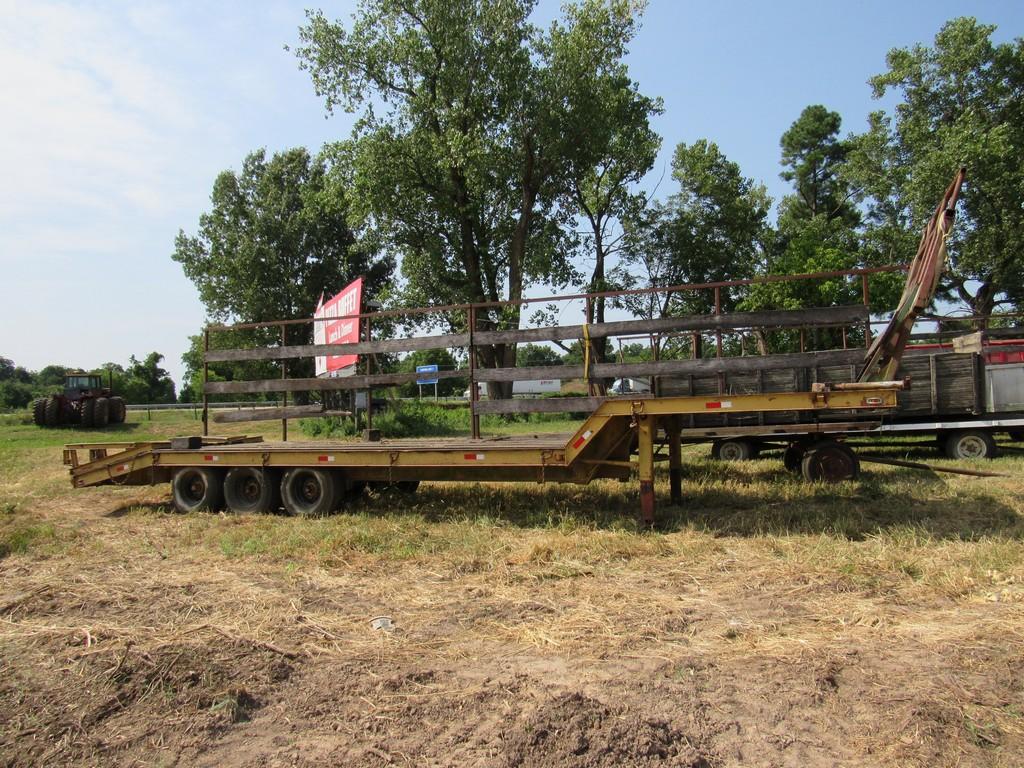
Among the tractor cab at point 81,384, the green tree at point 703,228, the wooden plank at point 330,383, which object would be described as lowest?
the wooden plank at point 330,383

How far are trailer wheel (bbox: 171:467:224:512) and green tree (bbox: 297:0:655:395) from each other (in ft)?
45.0

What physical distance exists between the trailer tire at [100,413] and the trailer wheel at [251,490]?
23200mm

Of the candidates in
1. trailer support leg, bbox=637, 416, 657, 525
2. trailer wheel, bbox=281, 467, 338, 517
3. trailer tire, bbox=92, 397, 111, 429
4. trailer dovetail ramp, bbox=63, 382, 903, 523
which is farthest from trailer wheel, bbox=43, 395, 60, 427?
trailer support leg, bbox=637, 416, 657, 525

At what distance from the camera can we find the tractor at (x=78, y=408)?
27.8 metres

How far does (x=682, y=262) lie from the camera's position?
34.2 meters

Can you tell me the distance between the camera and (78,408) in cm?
2841

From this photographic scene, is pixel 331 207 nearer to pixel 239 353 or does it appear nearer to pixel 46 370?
pixel 239 353

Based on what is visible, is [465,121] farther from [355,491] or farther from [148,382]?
[148,382]

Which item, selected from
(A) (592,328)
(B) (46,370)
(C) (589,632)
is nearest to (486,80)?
(A) (592,328)

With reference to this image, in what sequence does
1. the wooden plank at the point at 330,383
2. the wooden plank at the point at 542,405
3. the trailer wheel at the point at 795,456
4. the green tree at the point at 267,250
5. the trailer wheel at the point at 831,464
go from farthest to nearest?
the green tree at the point at 267,250, the trailer wheel at the point at 795,456, the trailer wheel at the point at 831,464, the wooden plank at the point at 330,383, the wooden plank at the point at 542,405

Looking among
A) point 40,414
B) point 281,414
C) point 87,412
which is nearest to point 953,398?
point 281,414

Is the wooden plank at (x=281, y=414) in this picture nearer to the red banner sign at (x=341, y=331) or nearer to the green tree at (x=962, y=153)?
the red banner sign at (x=341, y=331)

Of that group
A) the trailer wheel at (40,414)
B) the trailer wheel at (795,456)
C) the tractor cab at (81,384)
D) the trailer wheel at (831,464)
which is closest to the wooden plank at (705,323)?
the trailer wheel at (831,464)

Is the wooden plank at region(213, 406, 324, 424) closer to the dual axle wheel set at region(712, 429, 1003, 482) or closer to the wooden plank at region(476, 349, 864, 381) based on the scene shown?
the wooden plank at region(476, 349, 864, 381)
